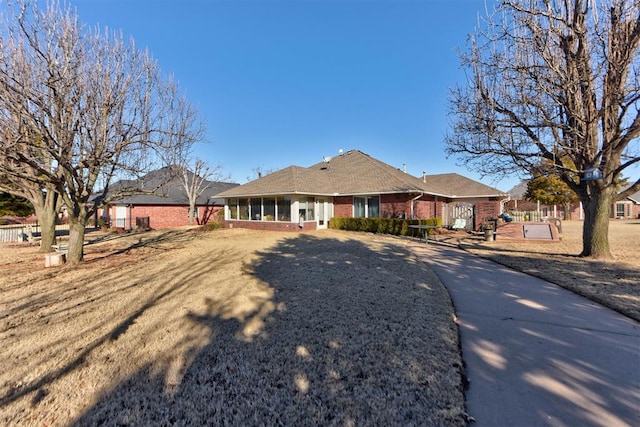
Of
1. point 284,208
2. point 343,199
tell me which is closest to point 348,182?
point 343,199

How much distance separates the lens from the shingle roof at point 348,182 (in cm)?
1891

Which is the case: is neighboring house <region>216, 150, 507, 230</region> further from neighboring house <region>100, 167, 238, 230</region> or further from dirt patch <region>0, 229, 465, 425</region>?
dirt patch <region>0, 229, 465, 425</region>

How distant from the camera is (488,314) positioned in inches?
177

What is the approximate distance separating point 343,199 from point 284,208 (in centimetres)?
461

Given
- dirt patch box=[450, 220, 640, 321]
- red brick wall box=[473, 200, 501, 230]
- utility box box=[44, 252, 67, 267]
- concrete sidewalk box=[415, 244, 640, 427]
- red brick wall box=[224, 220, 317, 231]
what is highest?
red brick wall box=[473, 200, 501, 230]

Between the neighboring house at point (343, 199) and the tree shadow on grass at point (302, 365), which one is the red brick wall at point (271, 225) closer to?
the neighboring house at point (343, 199)

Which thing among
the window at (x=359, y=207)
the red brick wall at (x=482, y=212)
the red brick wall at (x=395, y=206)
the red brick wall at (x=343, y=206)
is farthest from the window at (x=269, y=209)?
the red brick wall at (x=482, y=212)

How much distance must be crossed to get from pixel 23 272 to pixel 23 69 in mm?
5073

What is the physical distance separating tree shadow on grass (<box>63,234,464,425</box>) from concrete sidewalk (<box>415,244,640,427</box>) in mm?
284

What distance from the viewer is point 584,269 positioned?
7.36m

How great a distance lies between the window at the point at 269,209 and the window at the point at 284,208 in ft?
Answer: 1.34

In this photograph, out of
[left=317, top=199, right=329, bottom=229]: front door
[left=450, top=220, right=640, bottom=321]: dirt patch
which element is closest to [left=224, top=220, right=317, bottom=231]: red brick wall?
[left=317, top=199, right=329, bottom=229]: front door

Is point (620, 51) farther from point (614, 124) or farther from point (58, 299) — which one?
point (58, 299)

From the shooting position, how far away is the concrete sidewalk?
2.38 m
